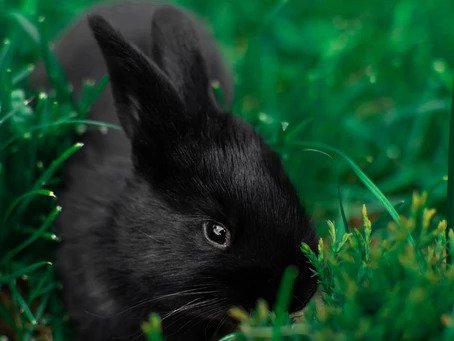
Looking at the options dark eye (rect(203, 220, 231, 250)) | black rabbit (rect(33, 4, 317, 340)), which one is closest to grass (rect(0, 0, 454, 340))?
black rabbit (rect(33, 4, 317, 340))

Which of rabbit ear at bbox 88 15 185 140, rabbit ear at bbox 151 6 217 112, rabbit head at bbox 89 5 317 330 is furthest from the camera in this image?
rabbit ear at bbox 151 6 217 112

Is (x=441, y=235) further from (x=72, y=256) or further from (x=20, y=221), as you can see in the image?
(x=20, y=221)

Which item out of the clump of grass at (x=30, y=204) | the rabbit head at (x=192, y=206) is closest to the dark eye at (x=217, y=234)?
the rabbit head at (x=192, y=206)

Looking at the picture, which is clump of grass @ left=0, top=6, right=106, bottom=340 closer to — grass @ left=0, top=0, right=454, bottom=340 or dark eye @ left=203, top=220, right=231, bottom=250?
grass @ left=0, top=0, right=454, bottom=340

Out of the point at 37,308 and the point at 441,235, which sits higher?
the point at 441,235

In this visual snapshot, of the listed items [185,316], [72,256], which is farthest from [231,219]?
[72,256]

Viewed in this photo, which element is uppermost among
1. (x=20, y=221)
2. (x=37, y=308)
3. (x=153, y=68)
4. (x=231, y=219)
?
(x=153, y=68)

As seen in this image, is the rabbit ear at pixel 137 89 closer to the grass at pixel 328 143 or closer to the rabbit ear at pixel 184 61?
the rabbit ear at pixel 184 61

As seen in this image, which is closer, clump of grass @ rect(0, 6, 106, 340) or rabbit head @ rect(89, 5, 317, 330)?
rabbit head @ rect(89, 5, 317, 330)
